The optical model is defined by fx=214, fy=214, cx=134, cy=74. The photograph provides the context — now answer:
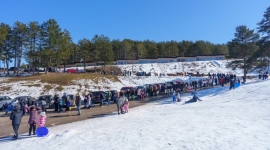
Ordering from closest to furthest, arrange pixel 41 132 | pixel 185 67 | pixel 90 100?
1. pixel 41 132
2. pixel 90 100
3. pixel 185 67

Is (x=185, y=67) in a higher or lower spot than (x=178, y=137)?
higher

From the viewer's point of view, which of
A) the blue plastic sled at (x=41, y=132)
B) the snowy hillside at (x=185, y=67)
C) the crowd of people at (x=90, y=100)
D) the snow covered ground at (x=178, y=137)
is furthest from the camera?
the snowy hillside at (x=185, y=67)

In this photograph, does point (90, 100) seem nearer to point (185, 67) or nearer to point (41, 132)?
point (41, 132)

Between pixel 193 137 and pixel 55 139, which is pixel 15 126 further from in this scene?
pixel 193 137

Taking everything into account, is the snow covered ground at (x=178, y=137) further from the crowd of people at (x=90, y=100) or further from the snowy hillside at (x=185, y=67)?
the snowy hillside at (x=185, y=67)

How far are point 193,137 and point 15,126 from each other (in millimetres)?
9619

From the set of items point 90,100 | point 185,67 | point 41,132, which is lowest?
point 41,132

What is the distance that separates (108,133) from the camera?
11.6 m

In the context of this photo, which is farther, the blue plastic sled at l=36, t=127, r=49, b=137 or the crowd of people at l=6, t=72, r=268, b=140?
the crowd of people at l=6, t=72, r=268, b=140

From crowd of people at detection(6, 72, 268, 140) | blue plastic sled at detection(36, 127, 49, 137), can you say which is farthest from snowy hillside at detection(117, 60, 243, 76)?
blue plastic sled at detection(36, 127, 49, 137)

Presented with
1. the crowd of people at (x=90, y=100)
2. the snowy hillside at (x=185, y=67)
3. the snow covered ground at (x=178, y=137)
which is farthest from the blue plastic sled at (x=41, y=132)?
the snowy hillside at (x=185, y=67)

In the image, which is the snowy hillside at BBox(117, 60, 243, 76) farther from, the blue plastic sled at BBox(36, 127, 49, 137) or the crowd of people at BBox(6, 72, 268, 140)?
the blue plastic sled at BBox(36, 127, 49, 137)

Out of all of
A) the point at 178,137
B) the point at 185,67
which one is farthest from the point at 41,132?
the point at 185,67

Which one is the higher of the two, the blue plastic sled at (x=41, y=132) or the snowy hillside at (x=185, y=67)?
the snowy hillside at (x=185, y=67)
